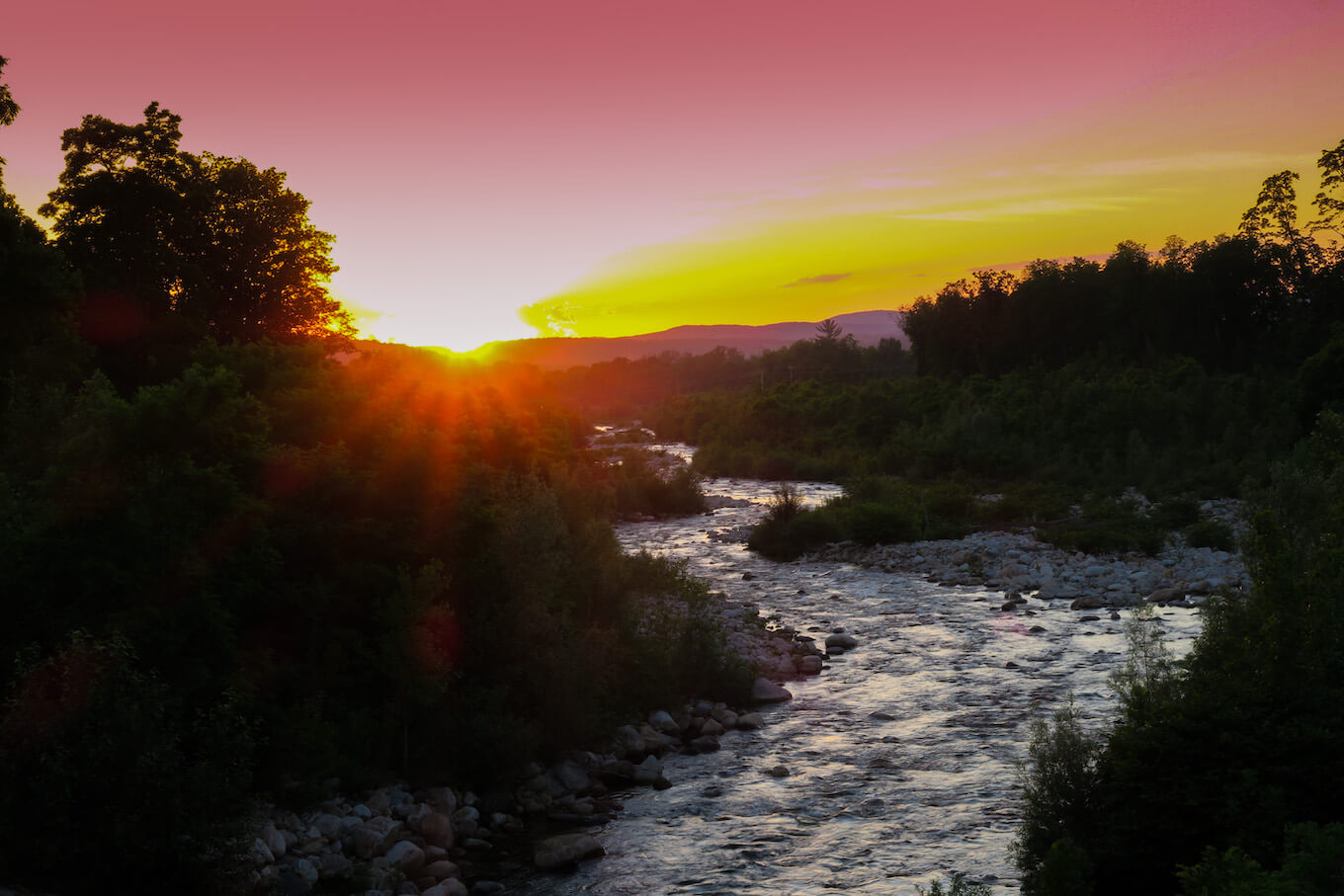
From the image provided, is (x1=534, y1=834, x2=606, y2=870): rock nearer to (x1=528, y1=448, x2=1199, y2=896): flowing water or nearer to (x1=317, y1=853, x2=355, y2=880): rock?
(x1=528, y1=448, x2=1199, y2=896): flowing water

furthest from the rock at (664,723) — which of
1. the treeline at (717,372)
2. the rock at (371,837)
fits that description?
the treeline at (717,372)

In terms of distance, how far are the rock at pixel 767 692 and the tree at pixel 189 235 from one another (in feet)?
60.9

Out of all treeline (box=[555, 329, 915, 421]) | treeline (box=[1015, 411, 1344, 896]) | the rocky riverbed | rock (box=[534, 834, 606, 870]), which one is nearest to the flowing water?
the rocky riverbed

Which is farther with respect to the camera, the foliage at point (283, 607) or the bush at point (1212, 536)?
the bush at point (1212, 536)

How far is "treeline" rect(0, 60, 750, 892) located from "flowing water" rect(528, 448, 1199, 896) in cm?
229

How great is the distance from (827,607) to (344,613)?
15572 mm

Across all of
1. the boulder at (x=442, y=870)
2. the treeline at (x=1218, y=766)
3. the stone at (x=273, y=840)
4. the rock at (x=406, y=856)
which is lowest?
the boulder at (x=442, y=870)

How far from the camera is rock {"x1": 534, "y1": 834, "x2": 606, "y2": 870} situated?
12.1 meters

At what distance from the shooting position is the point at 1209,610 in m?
12.8

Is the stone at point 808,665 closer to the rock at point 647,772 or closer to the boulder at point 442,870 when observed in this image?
the rock at point 647,772

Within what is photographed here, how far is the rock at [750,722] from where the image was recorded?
56.4 ft

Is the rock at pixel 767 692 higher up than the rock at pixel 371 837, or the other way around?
the rock at pixel 371 837

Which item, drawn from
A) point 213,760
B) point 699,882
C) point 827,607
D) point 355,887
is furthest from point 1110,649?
point 213,760

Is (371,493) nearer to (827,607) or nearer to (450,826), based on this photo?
(450,826)
